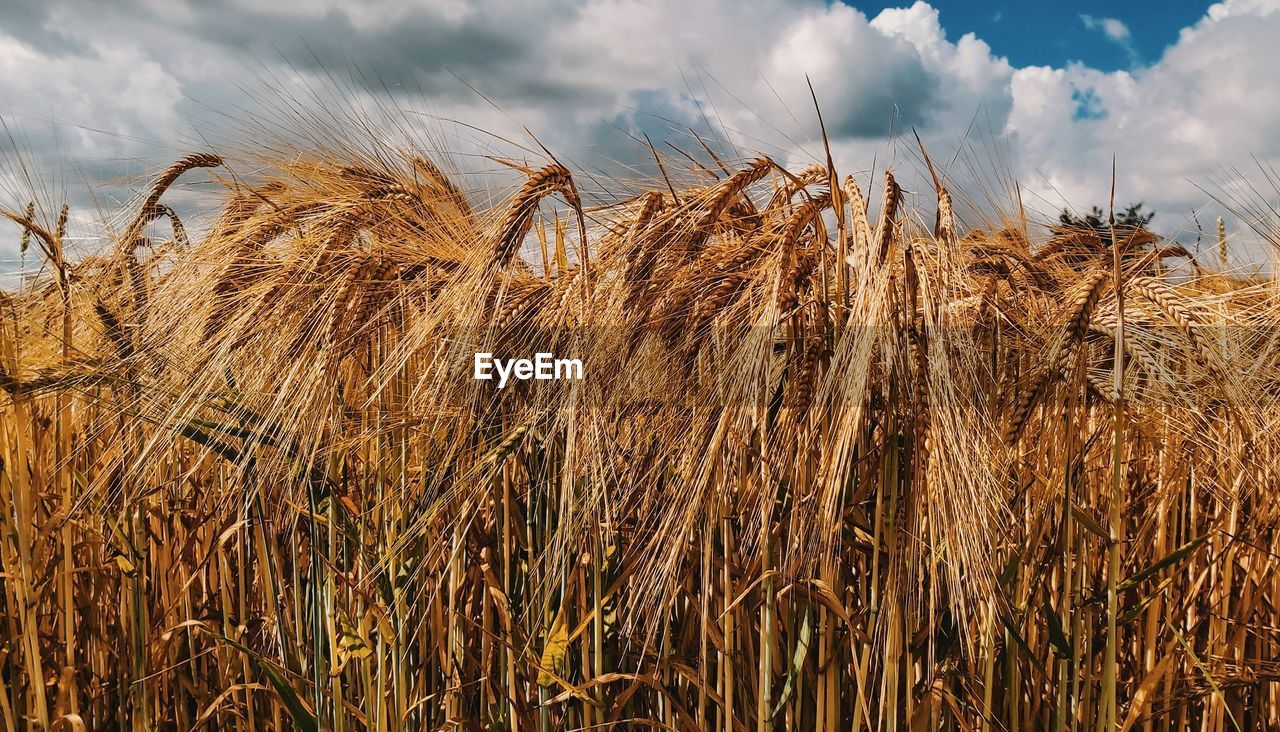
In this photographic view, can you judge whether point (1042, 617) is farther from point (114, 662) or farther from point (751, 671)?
point (114, 662)

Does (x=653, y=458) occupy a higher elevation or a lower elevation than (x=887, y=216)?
lower

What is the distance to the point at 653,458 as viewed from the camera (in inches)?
51.1

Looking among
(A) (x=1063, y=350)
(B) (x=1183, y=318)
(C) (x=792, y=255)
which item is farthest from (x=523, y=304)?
(B) (x=1183, y=318)

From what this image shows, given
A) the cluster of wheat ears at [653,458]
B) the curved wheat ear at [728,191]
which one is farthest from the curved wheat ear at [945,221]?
the curved wheat ear at [728,191]

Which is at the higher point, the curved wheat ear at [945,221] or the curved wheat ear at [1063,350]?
the curved wheat ear at [945,221]

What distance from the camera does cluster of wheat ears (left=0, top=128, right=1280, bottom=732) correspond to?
110cm

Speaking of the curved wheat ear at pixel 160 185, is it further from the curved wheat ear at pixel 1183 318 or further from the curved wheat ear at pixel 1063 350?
the curved wheat ear at pixel 1183 318

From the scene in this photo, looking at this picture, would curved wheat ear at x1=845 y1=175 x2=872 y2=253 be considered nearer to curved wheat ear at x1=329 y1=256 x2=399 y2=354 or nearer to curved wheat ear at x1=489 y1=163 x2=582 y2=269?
curved wheat ear at x1=489 y1=163 x2=582 y2=269

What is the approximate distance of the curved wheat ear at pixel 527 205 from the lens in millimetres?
1238

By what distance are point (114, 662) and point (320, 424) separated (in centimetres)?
123

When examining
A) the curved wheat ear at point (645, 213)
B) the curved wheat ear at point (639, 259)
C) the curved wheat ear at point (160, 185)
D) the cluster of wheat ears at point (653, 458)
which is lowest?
the cluster of wheat ears at point (653, 458)

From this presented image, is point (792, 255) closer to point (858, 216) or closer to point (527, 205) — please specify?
point (858, 216)

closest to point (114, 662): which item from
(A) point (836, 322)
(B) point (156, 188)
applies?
(B) point (156, 188)

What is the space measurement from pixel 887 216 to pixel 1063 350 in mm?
352
